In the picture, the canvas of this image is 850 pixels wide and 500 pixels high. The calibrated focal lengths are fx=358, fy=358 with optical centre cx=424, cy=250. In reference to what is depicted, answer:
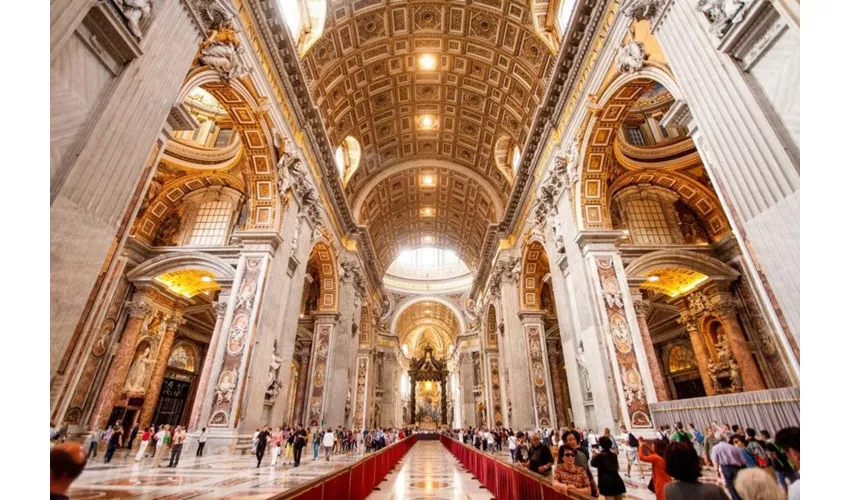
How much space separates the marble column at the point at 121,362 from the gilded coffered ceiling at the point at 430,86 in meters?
10.1

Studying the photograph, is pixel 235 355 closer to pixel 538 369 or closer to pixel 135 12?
pixel 135 12

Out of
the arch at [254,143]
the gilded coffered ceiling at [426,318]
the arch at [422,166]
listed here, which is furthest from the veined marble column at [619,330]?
the gilded coffered ceiling at [426,318]

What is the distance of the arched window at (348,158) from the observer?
61.1ft

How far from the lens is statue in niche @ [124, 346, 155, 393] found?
13734 mm

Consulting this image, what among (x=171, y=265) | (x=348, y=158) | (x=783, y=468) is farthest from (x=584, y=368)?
(x=348, y=158)

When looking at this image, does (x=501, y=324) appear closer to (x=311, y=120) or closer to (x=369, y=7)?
(x=311, y=120)

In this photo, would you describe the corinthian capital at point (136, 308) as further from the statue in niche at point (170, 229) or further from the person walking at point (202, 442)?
the person walking at point (202, 442)

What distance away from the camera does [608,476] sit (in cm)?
338

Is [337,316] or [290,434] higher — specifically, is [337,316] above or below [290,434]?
above

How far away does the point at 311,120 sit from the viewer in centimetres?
1293

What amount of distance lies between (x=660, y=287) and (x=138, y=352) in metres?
21.0

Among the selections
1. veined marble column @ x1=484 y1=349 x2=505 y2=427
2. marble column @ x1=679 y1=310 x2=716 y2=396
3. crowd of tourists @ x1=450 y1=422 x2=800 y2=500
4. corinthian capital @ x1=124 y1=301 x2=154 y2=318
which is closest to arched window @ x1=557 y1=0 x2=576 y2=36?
crowd of tourists @ x1=450 y1=422 x2=800 y2=500

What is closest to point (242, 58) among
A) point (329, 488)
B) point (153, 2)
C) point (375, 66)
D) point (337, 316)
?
point (153, 2)

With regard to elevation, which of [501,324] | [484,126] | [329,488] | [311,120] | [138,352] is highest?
[484,126]
